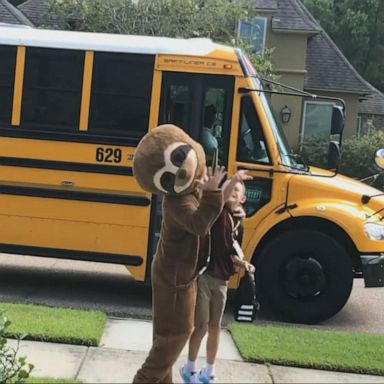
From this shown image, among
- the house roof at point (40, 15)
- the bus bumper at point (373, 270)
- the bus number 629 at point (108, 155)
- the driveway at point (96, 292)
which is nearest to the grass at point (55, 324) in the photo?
the driveway at point (96, 292)

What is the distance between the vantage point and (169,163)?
3645 mm

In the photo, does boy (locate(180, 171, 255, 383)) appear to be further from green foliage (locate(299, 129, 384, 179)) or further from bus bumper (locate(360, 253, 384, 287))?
green foliage (locate(299, 129, 384, 179))

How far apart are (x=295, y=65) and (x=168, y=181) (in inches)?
856

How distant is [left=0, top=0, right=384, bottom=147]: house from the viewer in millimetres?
23797

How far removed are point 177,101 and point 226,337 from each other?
234cm

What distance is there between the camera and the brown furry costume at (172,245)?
3641 mm

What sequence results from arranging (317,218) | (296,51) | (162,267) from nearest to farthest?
(162,267) < (317,218) < (296,51)

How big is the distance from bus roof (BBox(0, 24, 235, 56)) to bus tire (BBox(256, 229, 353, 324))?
2.00m

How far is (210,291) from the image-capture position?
446 cm

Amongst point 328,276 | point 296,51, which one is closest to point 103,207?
point 328,276

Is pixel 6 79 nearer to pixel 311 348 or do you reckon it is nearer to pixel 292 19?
pixel 311 348

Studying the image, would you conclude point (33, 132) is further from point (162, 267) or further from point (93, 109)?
point (162, 267)

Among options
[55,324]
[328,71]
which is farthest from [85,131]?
[328,71]

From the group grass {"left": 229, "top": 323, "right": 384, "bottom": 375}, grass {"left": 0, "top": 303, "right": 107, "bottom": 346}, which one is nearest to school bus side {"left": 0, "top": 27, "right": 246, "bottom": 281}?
grass {"left": 0, "top": 303, "right": 107, "bottom": 346}
